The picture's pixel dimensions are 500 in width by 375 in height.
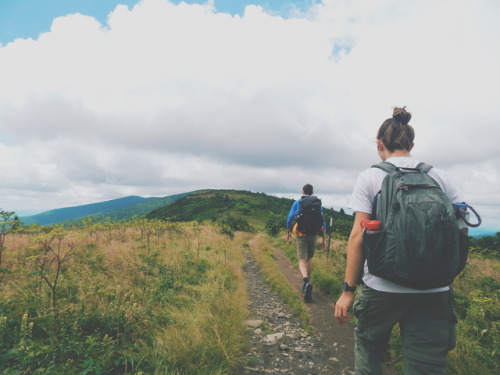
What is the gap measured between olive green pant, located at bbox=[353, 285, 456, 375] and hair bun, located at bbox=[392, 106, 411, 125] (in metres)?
1.45

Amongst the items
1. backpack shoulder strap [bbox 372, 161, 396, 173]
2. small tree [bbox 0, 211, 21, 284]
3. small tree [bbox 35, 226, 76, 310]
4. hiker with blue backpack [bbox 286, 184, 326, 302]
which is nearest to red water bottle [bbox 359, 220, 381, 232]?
backpack shoulder strap [bbox 372, 161, 396, 173]

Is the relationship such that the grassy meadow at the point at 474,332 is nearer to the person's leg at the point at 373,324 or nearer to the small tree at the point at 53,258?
Answer: the person's leg at the point at 373,324

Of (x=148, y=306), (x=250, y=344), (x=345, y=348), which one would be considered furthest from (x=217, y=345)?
(x=345, y=348)

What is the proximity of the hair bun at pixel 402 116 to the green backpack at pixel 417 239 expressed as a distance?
2.05 feet

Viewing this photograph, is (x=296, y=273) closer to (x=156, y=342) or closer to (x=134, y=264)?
(x=134, y=264)

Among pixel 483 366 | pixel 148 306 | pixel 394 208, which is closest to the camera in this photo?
pixel 394 208

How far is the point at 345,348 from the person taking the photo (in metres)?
4.24

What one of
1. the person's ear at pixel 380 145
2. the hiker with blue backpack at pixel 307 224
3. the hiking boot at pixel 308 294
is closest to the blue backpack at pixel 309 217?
the hiker with blue backpack at pixel 307 224

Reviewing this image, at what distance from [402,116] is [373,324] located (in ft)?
5.92

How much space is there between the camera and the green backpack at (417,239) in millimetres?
1683

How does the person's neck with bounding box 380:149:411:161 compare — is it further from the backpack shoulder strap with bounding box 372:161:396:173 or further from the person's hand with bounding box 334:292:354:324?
the person's hand with bounding box 334:292:354:324

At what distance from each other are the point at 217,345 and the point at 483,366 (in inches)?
134

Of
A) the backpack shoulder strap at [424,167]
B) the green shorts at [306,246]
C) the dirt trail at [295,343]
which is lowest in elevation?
the dirt trail at [295,343]

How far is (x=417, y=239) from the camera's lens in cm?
169
